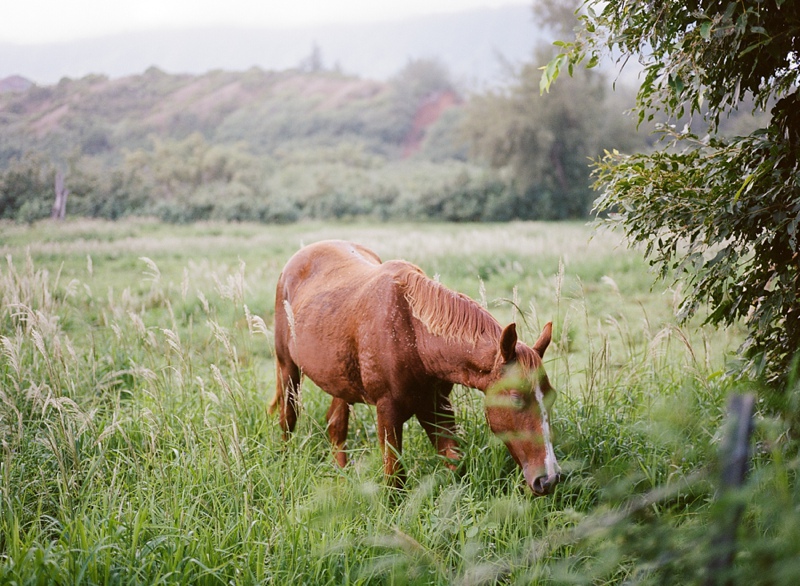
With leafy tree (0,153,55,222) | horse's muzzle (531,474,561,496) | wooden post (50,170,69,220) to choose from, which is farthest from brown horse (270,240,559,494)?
wooden post (50,170,69,220)

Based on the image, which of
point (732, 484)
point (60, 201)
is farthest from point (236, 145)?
point (732, 484)

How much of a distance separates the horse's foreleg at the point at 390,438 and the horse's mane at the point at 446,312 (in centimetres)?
57

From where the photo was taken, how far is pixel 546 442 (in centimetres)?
272

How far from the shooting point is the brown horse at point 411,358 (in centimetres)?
277

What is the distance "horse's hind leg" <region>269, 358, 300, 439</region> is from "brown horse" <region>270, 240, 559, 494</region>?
0.08 ft

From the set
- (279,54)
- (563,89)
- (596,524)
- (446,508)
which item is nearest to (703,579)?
(596,524)

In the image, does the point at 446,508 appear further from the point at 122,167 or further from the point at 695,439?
the point at 122,167

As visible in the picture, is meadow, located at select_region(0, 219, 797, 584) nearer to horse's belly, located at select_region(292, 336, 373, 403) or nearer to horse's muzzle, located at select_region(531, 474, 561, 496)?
horse's muzzle, located at select_region(531, 474, 561, 496)

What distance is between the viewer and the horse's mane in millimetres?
3057

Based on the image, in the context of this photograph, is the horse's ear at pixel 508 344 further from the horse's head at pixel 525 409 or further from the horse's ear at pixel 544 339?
the horse's ear at pixel 544 339

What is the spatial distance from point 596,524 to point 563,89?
83.8 feet

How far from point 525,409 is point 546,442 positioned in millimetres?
183

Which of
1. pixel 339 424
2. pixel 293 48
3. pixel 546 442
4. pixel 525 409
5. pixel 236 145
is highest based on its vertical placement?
pixel 293 48

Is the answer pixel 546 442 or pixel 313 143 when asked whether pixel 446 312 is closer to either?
pixel 546 442
